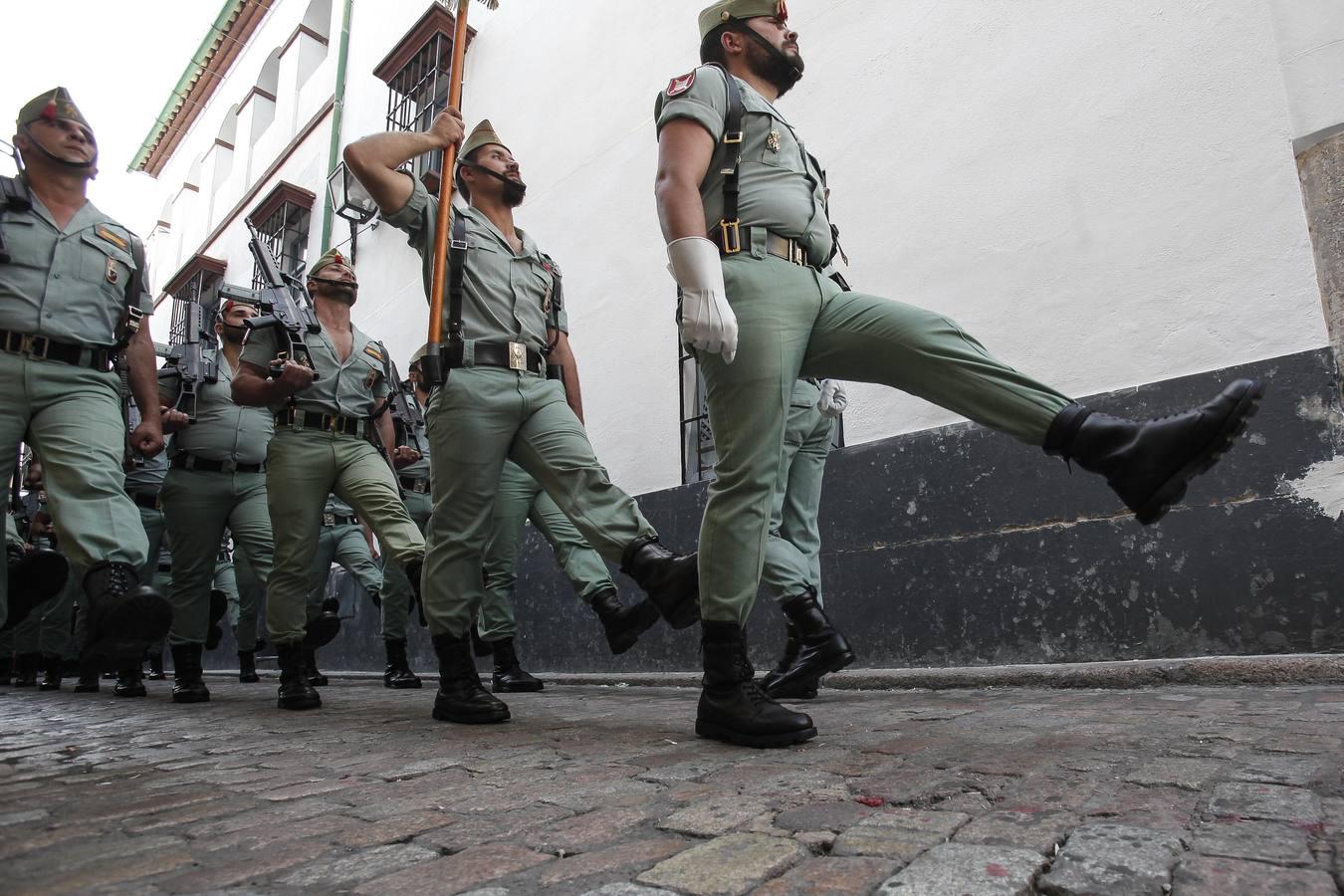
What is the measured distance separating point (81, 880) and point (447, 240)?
2200 millimetres

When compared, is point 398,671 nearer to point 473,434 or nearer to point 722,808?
point 473,434

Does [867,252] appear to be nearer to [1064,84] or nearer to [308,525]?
[1064,84]

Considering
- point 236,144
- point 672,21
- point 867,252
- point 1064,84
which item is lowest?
point 867,252

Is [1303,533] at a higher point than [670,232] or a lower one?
lower

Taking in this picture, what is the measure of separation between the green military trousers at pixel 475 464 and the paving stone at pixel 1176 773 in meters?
1.61

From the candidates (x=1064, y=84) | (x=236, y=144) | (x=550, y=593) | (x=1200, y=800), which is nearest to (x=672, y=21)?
(x=1064, y=84)

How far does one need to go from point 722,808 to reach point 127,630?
72.2 inches

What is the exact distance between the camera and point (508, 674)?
4.61 m

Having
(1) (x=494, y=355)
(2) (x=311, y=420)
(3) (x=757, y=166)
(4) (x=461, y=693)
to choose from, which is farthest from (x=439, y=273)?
(4) (x=461, y=693)

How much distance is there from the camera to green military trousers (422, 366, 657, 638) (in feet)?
9.25

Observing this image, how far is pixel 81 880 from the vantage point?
46.7 inches

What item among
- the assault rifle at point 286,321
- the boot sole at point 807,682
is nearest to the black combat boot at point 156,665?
the assault rifle at point 286,321

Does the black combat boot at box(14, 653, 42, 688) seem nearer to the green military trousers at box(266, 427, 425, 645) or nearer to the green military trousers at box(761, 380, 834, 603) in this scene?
the green military trousers at box(266, 427, 425, 645)

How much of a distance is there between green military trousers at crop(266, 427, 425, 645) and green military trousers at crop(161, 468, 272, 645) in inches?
34.0
